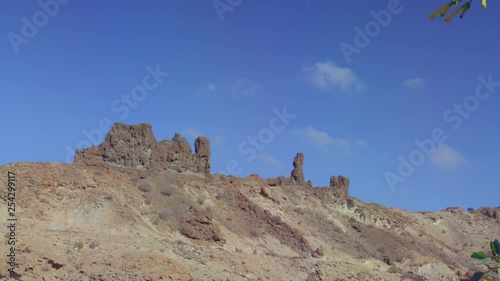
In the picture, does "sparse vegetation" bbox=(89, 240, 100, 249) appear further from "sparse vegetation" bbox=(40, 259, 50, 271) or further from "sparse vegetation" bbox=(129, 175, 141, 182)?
"sparse vegetation" bbox=(129, 175, 141, 182)

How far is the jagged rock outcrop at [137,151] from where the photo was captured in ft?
214

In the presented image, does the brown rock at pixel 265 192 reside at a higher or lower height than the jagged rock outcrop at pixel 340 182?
lower

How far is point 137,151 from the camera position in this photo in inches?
2613

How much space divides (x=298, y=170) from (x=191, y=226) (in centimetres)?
3049

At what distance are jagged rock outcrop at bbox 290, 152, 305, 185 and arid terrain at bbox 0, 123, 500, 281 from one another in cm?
15

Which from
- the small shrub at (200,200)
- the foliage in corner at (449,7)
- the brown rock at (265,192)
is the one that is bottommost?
the foliage in corner at (449,7)

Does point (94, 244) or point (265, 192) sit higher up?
point (265, 192)

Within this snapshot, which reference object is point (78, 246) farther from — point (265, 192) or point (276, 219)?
point (265, 192)

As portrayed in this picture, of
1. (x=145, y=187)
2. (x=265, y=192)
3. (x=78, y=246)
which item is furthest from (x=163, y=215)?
(x=265, y=192)

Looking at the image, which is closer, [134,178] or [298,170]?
[134,178]

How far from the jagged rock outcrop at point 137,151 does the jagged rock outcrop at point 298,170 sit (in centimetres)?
1774

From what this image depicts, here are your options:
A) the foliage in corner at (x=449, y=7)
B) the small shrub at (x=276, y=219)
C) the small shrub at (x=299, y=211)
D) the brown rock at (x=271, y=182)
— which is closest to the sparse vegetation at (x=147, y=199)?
the small shrub at (x=276, y=219)

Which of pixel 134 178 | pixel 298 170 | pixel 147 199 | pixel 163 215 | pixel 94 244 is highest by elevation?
pixel 298 170

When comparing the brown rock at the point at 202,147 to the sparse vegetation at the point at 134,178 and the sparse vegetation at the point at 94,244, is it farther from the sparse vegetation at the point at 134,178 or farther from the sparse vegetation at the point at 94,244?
the sparse vegetation at the point at 94,244
